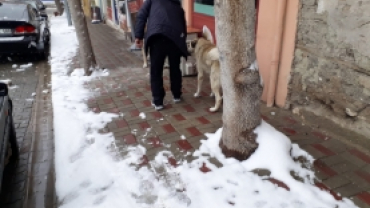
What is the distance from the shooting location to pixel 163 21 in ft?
12.7

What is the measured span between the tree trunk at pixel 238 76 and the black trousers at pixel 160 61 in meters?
1.41

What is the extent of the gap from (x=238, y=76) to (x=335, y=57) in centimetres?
Answer: 141

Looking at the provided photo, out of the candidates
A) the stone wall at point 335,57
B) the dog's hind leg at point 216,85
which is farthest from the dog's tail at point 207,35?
the stone wall at point 335,57

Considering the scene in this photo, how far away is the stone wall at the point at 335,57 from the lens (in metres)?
3.12

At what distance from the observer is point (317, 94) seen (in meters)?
3.74

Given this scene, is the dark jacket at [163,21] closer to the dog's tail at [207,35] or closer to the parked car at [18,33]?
the dog's tail at [207,35]

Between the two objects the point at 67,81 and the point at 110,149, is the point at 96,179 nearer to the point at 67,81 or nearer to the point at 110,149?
the point at 110,149

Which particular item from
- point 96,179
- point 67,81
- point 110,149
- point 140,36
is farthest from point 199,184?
point 67,81

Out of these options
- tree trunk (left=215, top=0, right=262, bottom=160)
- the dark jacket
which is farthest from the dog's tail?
tree trunk (left=215, top=0, right=262, bottom=160)

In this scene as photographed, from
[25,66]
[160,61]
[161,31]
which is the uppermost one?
[161,31]

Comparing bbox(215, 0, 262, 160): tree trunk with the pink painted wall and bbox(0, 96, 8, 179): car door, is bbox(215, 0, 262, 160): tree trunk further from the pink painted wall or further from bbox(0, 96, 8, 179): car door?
bbox(0, 96, 8, 179): car door

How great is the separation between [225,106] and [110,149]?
4.50 ft

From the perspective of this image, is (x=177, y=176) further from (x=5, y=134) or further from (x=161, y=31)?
(x=161, y=31)

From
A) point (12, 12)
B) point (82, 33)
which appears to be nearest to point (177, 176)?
point (82, 33)
